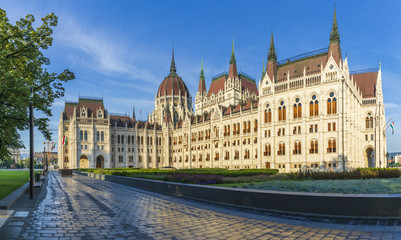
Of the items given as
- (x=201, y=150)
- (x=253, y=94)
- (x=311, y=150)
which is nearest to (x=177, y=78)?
(x=253, y=94)

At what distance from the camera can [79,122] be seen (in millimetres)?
81750

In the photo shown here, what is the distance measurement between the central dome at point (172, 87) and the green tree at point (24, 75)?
92.2 metres

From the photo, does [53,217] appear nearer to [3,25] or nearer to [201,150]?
[3,25]

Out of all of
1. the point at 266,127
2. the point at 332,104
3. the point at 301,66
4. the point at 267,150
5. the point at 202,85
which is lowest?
the point at 267,150

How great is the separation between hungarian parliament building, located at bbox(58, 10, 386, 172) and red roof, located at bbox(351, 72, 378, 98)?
0.63 feet

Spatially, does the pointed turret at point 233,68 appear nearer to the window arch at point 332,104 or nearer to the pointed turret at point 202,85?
the pointed turret at point 202,85

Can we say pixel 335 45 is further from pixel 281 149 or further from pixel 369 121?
pixel 281 149

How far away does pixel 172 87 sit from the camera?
11281 centimetres

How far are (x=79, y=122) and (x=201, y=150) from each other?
1475 inches

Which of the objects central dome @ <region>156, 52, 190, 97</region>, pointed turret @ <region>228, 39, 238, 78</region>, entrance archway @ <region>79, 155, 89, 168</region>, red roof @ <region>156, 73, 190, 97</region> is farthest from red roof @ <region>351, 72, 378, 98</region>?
entrance archway @ <region>79, 155, 89, 168</region>

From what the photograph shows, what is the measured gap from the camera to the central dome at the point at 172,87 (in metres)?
112

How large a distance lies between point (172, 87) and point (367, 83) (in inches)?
2806

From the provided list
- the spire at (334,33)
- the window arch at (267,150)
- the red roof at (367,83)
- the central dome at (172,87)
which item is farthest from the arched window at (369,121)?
the central dome at (172,87)

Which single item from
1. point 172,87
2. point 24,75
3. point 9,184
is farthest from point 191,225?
point 172,87
